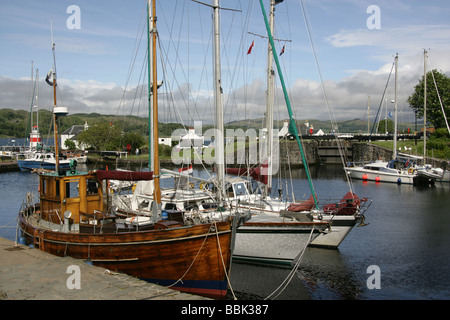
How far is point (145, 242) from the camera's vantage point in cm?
1406

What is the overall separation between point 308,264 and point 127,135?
84.5 meters

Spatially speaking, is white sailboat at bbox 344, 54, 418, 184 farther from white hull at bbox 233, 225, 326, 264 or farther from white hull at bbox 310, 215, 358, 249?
white hull at bbox 233, 225, 326, 264

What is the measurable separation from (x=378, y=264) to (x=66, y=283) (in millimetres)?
15809

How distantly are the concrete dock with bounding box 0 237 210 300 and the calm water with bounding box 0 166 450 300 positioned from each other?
4.14 metres

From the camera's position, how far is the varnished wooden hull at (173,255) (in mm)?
13977

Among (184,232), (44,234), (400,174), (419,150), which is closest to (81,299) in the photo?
(184,232)

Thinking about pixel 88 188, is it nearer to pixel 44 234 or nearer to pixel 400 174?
pixel 44 234

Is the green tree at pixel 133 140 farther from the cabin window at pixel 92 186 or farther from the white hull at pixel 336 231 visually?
the cabin window at pixel 92 186

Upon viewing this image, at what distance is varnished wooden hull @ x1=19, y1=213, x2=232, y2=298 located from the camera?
45.9ft

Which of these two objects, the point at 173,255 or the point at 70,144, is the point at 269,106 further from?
the point at 70,144

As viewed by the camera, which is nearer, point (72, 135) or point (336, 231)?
point (336, 231)

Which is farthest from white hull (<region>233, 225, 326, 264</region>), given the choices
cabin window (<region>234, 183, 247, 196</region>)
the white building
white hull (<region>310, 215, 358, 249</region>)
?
the white building

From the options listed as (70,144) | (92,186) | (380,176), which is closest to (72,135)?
(70,144)

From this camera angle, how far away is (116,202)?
2308 cm
